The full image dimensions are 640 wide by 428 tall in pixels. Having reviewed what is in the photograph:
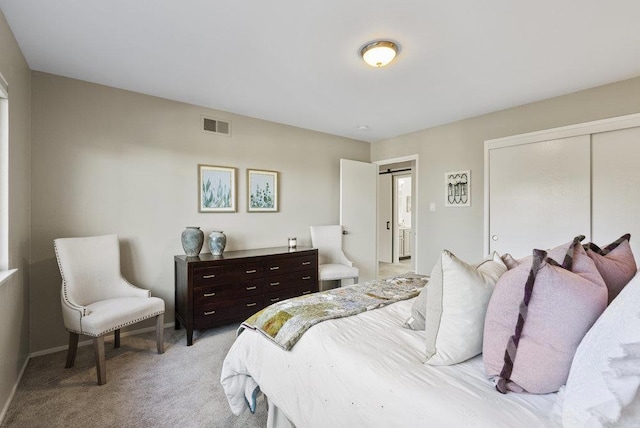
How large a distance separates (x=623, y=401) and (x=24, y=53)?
12.3 ft

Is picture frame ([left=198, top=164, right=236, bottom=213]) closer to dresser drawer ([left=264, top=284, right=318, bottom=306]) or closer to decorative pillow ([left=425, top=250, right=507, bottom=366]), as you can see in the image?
dresser drawer ([left=264, top=284, right=318, bottom=306])

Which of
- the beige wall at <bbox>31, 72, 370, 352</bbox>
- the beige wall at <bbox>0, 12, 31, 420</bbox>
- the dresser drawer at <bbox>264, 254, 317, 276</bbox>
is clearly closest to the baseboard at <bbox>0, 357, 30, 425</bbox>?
the beige wall at <bbox>0, 12, 31, 420</bbox>

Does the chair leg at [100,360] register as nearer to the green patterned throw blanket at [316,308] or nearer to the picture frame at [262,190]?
the green patterned throw blanket at [316,308]

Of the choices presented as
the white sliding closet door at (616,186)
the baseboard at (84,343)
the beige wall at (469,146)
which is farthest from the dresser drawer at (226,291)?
the white sliding closet door at (616,186)

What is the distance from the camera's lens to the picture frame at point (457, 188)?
3732 mm

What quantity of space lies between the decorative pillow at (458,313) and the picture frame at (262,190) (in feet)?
9.56

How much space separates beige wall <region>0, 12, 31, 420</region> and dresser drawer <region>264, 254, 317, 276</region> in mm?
1945

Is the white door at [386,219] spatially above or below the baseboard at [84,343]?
above

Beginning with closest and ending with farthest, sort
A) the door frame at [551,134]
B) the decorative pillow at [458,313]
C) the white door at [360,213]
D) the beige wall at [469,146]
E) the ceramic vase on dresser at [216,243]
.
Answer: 1. the decorative pillow at [458,313]
2. the door frame at [551,134]
3. the beige wall at [469,146]
4. the ceramic vase on dresser at [216,243]
5. the white door at [360,213]

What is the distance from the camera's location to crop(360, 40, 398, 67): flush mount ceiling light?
6.86 ft

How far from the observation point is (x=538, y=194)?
318 cm

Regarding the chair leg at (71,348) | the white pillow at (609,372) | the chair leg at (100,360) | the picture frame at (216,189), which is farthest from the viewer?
the picture frame at (216,189)

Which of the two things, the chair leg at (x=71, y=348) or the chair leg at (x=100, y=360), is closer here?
the chair leg at (x=100, y=360)

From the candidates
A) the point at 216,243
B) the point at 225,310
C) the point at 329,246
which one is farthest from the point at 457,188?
the point at 225,310
